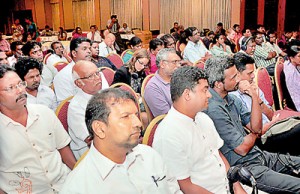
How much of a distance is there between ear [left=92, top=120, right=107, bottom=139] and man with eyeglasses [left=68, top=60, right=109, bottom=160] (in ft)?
2.71

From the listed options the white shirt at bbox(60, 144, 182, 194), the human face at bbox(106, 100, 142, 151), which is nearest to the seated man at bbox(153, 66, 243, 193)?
A: the white shirt at bbox(60, 144, 182, 194)

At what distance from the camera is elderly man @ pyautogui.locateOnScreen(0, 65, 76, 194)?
1926mm

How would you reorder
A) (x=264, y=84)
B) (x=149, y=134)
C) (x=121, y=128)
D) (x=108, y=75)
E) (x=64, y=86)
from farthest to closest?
(x=108, y=75)
(x=264, y=84)
(x=64, y=86)
(x=149, y=134)
(x=121, y=128)

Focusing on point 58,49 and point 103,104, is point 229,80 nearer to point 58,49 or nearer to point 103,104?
point 103,104

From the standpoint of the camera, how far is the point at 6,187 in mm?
1931

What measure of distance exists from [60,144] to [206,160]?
35.3 inches

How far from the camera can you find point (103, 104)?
1.46 meters

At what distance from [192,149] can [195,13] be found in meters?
12.9

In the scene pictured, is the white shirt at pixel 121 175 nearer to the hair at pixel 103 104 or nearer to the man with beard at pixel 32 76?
the hair at pixel 103 104

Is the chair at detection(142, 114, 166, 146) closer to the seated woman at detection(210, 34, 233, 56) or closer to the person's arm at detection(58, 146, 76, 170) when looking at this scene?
the person's arm at detection(58, 146, 76, 170)

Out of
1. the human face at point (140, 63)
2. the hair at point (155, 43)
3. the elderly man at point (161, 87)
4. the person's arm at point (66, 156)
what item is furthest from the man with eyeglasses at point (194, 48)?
the person's arm at point (66, 156)

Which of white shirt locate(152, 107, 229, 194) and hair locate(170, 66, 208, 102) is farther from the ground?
hair locate(170, 66, 208, 102)

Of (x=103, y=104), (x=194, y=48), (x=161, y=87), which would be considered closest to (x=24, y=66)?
(x=161, y=87)

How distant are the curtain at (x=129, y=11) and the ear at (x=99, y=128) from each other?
14788 millimetres
